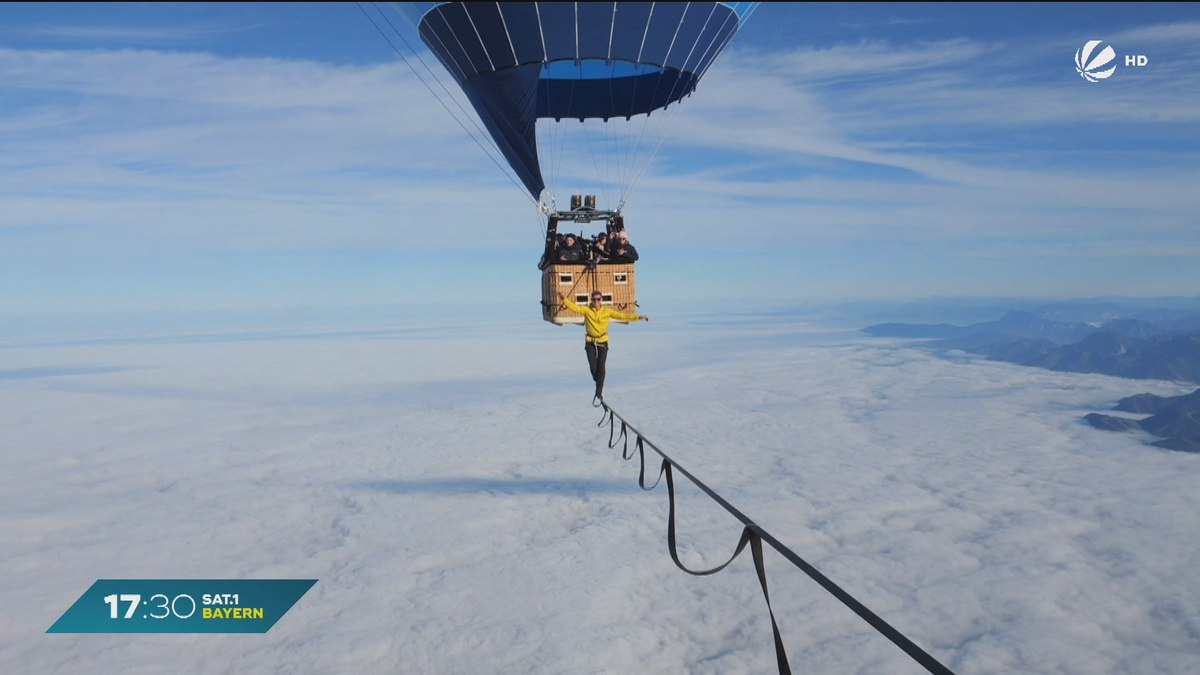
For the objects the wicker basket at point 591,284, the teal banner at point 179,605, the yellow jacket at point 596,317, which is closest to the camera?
the yellow jacket at point 596,317

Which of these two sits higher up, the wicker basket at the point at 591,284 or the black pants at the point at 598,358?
the wicker basket at the point at 591,284

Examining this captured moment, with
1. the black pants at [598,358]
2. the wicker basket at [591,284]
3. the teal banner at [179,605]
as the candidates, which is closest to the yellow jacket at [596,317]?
the black pants at [598,358]

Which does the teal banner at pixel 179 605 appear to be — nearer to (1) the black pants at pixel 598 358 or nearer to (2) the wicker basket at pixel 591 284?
(2) the wicker basket at pixel 591 284

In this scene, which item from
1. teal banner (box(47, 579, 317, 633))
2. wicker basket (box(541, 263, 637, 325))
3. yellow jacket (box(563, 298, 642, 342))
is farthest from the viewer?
teal banner (box(47, 579, 317, 633))

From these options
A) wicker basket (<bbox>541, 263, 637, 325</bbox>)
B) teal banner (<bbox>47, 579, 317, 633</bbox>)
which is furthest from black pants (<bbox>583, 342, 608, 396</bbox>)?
teal banner (<bbox>47, 579, 317, 633</bbox>)

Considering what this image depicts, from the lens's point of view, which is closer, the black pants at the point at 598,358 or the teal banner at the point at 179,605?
the black pants at the point at 598,358

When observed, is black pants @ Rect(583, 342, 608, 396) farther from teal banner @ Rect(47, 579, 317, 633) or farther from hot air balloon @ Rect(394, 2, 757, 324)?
teal banner @ Rect(47, 579, 317, 633)
